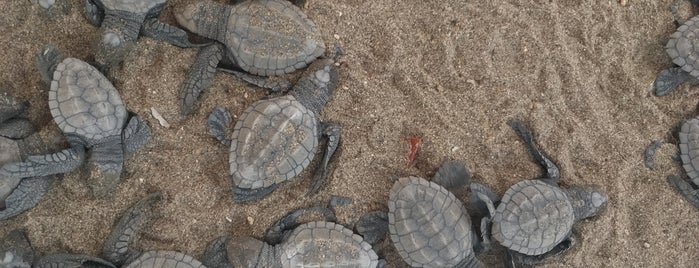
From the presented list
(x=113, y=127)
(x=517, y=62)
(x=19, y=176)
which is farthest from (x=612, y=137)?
(x=19, y=176)

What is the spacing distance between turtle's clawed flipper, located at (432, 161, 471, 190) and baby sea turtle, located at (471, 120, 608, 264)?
0.13m

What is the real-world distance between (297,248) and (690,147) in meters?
3.15

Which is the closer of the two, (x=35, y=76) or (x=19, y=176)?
(x=19, y=176)

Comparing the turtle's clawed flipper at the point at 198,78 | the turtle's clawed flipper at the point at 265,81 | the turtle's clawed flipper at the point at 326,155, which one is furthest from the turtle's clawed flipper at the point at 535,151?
the turtle's clawed flipper at the point at 198,78

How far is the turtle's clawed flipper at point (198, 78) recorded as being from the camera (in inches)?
160

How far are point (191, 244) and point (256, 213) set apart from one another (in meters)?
0.49

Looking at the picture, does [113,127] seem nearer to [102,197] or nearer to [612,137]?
[102,197]

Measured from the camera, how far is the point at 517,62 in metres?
4.46

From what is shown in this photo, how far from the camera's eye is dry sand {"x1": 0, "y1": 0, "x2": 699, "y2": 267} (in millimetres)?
4051

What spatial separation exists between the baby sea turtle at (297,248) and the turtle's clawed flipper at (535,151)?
1.41 m

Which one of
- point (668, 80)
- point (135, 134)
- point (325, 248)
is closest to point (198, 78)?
point (135, 134)

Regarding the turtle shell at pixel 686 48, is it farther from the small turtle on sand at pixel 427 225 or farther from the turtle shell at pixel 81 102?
the turtle shell at pixel 81 102

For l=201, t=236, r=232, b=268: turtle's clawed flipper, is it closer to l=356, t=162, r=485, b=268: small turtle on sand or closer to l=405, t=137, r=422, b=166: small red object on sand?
l=356, t=162, r=485, b=268: small turtle on sand

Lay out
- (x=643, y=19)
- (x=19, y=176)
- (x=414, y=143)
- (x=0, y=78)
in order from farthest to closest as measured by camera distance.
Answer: (x=643, y=19) → (x=414, y=143) → (x=0, y=78) → (x=19, y=176)
